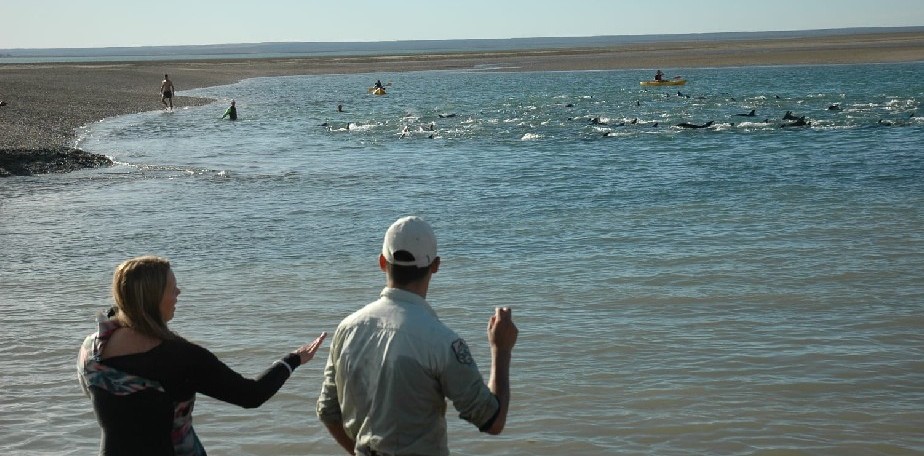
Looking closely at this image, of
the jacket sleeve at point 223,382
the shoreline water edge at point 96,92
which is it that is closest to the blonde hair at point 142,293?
the jacket sleeve at point 223,382

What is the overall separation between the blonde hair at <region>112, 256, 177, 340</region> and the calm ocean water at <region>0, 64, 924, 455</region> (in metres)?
3.25

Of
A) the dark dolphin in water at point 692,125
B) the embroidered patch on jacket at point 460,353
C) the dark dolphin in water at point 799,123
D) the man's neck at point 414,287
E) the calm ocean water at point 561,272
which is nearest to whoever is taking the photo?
the embroidered patch on jacket at point 460,353

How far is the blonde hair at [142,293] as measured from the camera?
3.65 m

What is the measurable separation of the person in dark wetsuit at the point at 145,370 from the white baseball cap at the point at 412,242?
741 mm

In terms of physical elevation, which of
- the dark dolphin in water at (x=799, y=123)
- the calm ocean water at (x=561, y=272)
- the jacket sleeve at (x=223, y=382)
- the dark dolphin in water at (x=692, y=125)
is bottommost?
the dark dolphin in water at (x=692, y=125)

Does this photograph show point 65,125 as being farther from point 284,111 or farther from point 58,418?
point 58,418

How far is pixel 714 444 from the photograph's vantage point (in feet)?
22.1

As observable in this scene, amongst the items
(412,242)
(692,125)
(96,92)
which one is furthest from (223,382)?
(96,92)

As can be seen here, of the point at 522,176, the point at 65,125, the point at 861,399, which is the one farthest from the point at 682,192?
the point at 65,125

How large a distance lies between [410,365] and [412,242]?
1.34 feet

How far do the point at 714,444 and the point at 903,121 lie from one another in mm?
29021

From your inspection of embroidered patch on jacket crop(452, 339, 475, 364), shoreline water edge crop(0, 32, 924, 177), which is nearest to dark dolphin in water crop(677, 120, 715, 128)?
shoreline water edge crop(0, 32, 924, 177)

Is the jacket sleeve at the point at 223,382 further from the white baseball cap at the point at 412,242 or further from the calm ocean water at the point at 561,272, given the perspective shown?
the calm ocean water at the point at 561,272

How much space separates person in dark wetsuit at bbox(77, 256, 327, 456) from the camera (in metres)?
3.68
